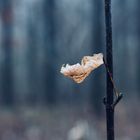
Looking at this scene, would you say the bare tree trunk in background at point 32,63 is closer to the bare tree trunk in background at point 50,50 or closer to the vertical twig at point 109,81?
the bare tree trunk in background at point 50,50

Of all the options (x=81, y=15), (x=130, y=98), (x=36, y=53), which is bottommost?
(x=130, y=98)

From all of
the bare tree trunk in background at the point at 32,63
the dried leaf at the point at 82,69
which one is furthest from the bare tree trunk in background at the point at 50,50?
the dried leaf at the point at 82,69

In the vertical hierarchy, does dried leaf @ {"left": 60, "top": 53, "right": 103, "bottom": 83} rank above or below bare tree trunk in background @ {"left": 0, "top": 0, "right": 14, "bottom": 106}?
above

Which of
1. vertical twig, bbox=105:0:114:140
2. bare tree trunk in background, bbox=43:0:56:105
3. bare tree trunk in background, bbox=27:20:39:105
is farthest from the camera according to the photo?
bare tree trunk in background, bbox=27:20:39:105

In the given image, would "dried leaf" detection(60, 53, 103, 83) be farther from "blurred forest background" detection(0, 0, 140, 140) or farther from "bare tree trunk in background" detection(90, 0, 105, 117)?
"bare tree trunk in background" detection(90, 0, 105, 117)

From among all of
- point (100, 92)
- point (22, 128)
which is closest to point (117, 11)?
point (100, 92)

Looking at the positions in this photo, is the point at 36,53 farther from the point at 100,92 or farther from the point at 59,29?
the point at 100,92

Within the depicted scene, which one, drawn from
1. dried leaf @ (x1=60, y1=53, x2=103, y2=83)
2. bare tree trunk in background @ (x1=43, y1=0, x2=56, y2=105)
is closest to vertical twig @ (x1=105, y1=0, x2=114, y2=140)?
dried leaf @ (x1=60, y1=53, x2=103, y2=83)
